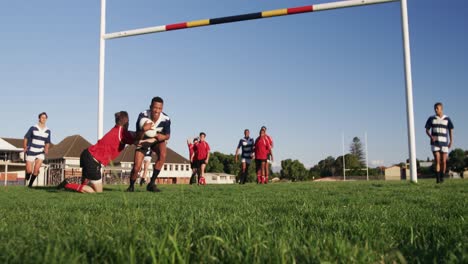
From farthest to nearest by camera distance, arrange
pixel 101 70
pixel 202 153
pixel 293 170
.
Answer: pixel 293 170 → pixel 202 153 → pixel 101 70

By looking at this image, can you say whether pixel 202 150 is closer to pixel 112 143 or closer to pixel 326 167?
pixel 112 143

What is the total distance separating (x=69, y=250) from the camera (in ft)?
5.13

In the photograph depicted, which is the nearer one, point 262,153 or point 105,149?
point 105,149

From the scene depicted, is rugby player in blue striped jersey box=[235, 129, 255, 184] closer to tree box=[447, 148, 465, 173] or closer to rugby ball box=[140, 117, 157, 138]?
rugby ball box=[140, 117, 157, 138]

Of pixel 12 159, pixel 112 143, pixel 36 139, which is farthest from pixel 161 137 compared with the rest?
pixel 12 159

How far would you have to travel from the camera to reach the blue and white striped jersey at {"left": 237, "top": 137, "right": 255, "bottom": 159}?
57.9 ft

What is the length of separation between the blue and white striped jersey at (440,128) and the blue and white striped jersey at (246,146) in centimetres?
799

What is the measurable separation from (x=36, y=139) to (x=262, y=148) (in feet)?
27.8

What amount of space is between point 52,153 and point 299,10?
58.9 metres

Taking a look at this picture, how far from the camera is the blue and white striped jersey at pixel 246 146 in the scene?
57.9 feet

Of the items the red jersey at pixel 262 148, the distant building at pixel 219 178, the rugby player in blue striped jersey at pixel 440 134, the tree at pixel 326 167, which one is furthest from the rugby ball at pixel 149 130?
the tree at pixel 326 167

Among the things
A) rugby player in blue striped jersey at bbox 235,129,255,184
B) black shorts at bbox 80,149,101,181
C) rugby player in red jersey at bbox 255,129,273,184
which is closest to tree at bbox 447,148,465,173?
rugby player in blue striped jersey at bbox 235,129,255,184

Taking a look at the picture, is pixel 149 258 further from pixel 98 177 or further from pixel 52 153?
pixel 52 153

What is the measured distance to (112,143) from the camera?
7.40 meters
